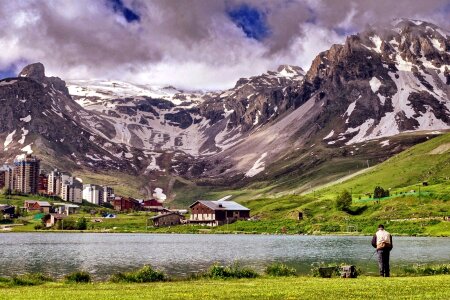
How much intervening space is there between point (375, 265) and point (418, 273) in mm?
13320

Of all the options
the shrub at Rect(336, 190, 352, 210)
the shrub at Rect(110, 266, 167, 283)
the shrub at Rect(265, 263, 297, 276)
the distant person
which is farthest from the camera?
the shrub at Rect(336, 190, 352, 210)

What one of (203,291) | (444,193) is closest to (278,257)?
(203,291)

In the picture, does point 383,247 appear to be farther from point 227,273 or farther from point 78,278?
point 78,278

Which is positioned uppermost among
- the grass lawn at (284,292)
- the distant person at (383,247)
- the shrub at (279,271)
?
the distant person at (383,247)

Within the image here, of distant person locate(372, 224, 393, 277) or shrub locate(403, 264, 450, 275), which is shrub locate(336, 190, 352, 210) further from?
distant person locate(372, 224, 393, 277)

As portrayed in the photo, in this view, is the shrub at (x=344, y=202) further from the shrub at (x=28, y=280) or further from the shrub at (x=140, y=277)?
the shrub at (x=28, y=280)

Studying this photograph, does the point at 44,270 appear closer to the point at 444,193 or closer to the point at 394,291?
the point at 394,291

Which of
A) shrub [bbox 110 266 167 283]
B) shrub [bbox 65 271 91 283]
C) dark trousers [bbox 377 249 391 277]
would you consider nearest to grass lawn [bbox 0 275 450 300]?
shrub [bbox 110 266 167 283]

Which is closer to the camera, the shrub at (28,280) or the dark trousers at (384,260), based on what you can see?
the shrub at (28,280)

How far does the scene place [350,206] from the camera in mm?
191000

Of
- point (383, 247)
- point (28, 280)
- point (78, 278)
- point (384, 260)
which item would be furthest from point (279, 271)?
point (28, 280)

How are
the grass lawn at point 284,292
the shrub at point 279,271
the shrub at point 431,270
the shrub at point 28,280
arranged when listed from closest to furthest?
the grass lawn at point 284,292, the shrub at point 28,280, the shrub at point 431,270, the shrub at point 279,271

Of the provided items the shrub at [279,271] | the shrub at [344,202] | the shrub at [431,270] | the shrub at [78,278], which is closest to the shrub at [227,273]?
the shrub at [279,271]

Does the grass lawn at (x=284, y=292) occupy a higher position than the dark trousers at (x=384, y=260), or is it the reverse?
the dark trousers at (x=384, y=260)
